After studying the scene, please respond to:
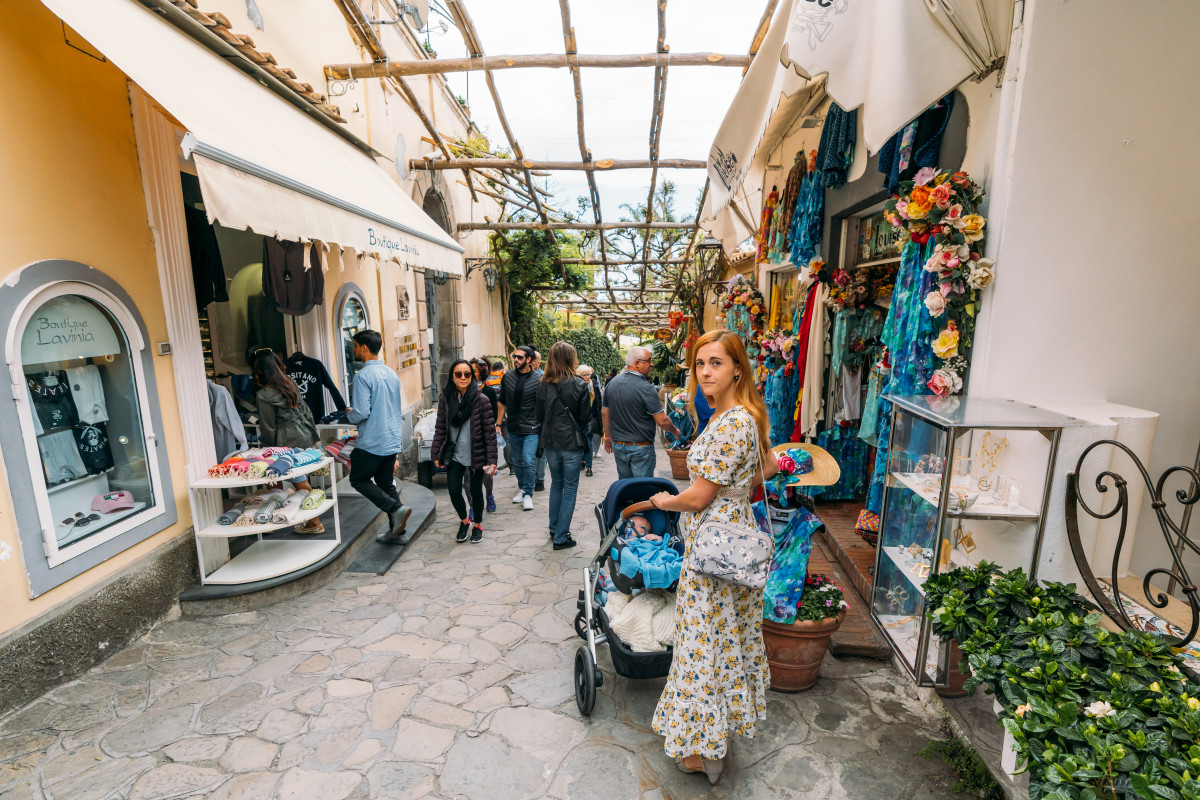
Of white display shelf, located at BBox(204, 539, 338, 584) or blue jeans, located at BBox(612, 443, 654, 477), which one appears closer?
white display shelf, located at BBox(204, 539, 338, 584)

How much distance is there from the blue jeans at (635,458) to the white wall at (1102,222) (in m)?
2.83

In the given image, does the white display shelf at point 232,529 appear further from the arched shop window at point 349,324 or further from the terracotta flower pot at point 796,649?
the terracotta flower pot at point 796,649

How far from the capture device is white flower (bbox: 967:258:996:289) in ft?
8.30

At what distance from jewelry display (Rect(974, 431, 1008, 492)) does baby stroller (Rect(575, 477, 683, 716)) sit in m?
1.55

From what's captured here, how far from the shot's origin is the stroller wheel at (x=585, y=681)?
9.04 ft

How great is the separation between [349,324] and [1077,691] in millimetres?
6969

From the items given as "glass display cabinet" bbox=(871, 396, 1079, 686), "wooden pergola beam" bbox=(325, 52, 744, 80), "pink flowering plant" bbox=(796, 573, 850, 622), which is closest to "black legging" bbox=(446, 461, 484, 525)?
"pink flowering plant" bbox=(796, 573, 850, 622)

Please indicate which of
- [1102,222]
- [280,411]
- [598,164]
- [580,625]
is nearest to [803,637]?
[580,625]

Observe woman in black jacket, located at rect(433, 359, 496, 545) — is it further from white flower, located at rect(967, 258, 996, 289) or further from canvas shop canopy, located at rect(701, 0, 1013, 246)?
white flower, located at rect(967, 258, 996, 289)

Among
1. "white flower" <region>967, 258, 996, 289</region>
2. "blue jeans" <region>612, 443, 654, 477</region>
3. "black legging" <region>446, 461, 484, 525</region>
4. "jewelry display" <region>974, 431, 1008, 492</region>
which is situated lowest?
"black legging" <region>446, 461, 484, 525</region>

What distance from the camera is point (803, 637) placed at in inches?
115

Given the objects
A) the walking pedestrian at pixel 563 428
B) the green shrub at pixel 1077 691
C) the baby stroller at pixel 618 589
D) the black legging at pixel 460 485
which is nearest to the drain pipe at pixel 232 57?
the walking pedestrian at pixel 563 428

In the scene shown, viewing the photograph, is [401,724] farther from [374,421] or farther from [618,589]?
[374,421]

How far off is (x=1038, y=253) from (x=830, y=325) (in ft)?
7.88
